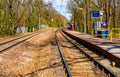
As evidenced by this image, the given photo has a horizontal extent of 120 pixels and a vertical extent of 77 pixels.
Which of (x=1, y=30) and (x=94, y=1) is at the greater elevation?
(x=94, y=1)

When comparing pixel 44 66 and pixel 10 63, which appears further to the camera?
pixel 10 63

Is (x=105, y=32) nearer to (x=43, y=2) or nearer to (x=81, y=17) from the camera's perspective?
(x=81, y=17)

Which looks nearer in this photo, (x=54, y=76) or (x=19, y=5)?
(x=54, y=76)

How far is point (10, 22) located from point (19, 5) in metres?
5.20

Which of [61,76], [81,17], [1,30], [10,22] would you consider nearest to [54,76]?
[61,76]

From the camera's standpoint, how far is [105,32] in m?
35.1

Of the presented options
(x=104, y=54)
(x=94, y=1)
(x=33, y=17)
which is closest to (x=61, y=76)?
(x=104, y=54)

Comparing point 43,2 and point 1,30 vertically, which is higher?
point 43,2

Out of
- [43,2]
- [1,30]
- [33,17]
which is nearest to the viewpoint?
[1,30]

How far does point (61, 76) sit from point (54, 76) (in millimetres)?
296

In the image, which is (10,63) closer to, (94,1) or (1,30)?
(1,30)

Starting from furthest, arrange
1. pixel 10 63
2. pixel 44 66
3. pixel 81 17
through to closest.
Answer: pixel 81 17, pixel 10 63, pixel 44 66

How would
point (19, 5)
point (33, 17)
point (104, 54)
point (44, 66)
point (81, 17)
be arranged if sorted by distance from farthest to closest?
point (33, 17) → point (81, 17) → point (19, 5) → point (104, 54) → point (44, 66)

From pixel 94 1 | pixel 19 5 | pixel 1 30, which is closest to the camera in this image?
pixel 1 30
